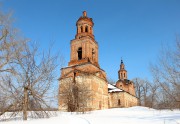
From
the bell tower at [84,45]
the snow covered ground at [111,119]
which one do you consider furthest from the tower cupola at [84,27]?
the snow covered ground at [111,119]

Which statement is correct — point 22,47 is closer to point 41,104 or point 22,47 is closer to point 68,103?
point 41,104

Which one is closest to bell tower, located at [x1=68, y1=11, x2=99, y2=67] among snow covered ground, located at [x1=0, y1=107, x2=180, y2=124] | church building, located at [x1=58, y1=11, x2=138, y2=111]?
church building, located at [x1=58, y1=11, x2=138, y2=111]

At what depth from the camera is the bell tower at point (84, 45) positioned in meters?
39.5

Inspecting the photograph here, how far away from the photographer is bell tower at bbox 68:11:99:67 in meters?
39.5

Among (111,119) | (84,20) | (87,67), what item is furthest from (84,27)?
(111,119)

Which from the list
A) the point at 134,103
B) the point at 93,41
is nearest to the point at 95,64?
the point at 93,41

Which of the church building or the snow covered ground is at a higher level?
the church building

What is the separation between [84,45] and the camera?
3988 cm

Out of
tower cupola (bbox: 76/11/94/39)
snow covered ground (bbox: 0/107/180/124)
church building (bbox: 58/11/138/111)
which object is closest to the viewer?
snow covered ground (bbox: 0/107/180/124)

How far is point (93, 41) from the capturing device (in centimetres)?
4169

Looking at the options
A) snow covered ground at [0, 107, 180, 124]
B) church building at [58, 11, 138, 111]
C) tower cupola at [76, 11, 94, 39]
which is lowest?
snow covered ground at [0, 107, 180, 124]

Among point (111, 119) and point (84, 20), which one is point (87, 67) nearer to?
point (84, 20)

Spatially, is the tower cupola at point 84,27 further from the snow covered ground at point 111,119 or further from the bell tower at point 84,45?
the snow covered ground at point 111,119

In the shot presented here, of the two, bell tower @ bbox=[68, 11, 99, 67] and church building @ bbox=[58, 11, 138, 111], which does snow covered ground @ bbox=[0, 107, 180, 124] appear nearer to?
church building @ bbox=[58, 11, 138, 111]
